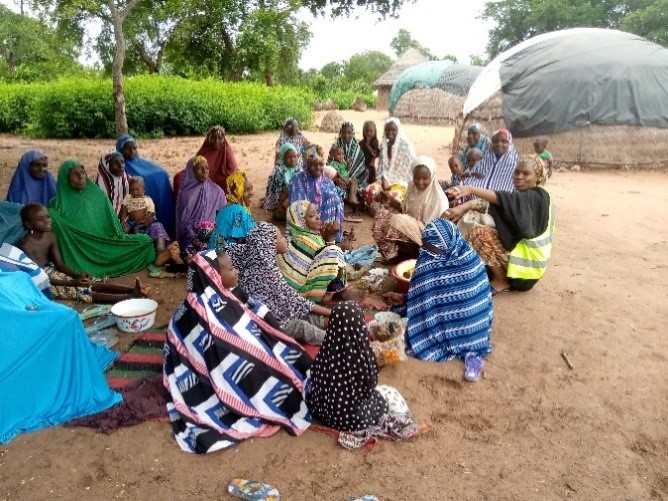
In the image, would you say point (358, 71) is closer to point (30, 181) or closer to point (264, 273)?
point (30, 181)

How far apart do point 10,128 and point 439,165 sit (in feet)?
49.5

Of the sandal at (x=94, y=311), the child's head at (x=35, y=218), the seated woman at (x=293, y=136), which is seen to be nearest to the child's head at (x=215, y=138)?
the seated woman at (x=293, y=136)

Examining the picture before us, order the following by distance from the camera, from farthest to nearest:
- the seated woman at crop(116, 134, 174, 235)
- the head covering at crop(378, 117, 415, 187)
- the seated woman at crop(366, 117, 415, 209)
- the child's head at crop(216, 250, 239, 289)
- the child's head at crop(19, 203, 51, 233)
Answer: the head covering at crop(378, 117, 415, 187) → the seated woman at crop(366, 117, 415, 209) → the seated woman at crop(116, 134, 174, 235) → the child's head at crop(19, 203, 51, 233) → the child's head at crop(216, 250, 239, 289)

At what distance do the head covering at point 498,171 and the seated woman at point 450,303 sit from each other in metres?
3.27

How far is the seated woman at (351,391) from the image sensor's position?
279 cm

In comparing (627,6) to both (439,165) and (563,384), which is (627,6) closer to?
(439,165)

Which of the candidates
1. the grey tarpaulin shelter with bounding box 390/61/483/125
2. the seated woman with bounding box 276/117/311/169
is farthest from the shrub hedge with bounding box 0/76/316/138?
the seated woman with bounding box 276/117/311/169

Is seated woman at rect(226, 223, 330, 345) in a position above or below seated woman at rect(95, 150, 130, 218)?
below

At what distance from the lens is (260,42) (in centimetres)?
2153

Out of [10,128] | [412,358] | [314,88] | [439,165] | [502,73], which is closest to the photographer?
[412,358]

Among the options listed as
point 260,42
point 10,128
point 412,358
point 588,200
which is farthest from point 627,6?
point 412,358

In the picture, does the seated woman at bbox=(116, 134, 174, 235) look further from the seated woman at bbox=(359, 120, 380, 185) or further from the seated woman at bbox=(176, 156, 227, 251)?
the seated woman at bbox=(359, 120, 380, 185)

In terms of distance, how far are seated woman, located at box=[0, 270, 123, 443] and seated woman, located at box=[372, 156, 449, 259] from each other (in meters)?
3.17

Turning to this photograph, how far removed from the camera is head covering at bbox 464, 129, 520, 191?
685cm
